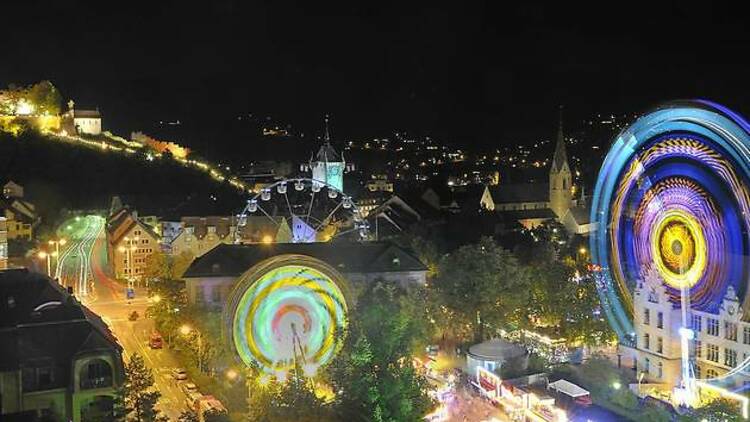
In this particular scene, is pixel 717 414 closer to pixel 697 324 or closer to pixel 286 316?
pixel 697 324

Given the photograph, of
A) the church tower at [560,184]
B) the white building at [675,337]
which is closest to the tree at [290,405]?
the white building at [675,337]

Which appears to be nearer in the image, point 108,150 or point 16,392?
point 16,392

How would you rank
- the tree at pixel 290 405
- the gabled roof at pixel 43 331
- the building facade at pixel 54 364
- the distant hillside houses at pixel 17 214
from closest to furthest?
the tree at pixel 290 405 < the building facade at pixel 54 364 < the gabled roof at pixel 43 331 < the distant hillside houses at pixel 17 214

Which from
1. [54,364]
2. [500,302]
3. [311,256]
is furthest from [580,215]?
[54,364]

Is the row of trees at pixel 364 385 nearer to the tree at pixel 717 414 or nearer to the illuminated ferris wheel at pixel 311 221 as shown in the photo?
the tree at pixel 717 414

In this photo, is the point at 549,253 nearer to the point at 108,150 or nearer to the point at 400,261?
the point at 400,261

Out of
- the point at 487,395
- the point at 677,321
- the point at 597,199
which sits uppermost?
the point at 597,199

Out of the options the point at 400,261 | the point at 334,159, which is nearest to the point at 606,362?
the point at 400,261
